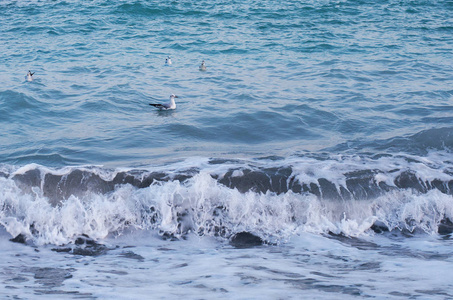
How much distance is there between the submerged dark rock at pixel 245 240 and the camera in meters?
4.99

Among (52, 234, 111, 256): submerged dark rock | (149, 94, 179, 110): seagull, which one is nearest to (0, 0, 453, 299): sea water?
(52, 234, 111, 256): submerged dark rock

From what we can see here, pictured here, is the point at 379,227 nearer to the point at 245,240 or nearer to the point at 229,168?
the point at 245,240

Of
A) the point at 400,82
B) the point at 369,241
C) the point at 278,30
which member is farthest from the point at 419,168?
the point at 278,30

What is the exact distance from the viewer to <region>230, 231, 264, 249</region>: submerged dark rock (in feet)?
16.4

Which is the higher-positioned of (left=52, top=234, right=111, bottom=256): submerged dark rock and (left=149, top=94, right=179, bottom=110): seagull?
(left=149, top=94, right=179, bottom=110): seagull

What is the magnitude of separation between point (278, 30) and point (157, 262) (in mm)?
13276

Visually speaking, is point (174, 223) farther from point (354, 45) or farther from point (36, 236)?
point (354, 45)

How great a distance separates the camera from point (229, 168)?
6344 millimetres

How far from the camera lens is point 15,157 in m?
7.53

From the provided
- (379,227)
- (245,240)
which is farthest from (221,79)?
(245,240)

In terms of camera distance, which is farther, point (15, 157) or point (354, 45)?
point (354, 45)

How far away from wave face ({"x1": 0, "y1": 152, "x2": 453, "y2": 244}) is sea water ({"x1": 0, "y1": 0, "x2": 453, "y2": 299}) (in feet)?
0.07

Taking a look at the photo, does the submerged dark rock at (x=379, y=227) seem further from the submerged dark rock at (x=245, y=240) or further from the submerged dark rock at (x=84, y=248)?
the submerged dark rock at (x=84, y=248)

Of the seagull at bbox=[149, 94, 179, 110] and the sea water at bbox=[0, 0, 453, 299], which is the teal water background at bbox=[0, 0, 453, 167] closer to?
the sea water at bbox=[0, 0, 453, 299]
